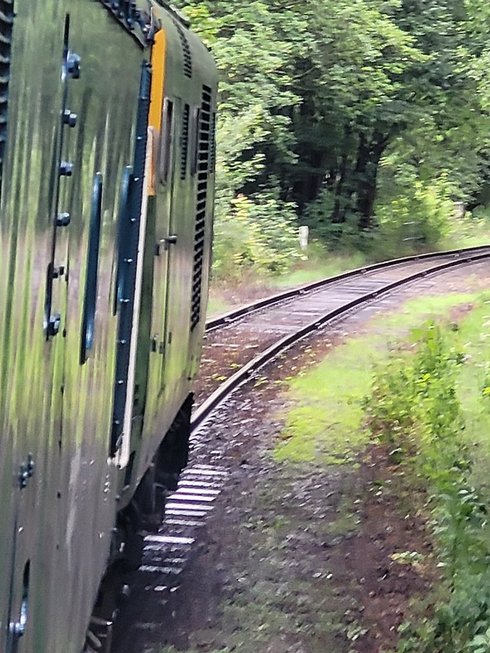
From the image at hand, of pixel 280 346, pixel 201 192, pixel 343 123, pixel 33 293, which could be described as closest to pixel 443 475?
pixel 201 192

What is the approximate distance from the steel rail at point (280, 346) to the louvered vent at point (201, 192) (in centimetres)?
361

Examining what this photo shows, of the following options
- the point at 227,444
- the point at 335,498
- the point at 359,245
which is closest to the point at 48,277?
the point at 335,498

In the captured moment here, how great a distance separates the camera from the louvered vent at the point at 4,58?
182 centimetres

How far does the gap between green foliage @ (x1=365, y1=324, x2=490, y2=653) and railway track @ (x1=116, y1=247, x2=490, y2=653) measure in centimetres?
A: 151

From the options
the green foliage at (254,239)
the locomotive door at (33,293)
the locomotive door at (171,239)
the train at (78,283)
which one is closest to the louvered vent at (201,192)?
the locomotive door at (171,239)

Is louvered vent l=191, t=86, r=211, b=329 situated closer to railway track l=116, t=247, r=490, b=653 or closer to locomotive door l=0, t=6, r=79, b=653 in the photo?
railway track l=116, t=247, r=490, b=653

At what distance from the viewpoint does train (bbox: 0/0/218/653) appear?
2.07m

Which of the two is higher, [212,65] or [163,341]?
[212,65]

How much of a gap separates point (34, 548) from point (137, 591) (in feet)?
15.3

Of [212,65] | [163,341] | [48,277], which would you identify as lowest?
[163,341]

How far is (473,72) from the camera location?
87.7 feet

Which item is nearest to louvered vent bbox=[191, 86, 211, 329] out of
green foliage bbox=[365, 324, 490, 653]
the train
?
the train

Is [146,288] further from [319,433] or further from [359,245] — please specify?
[359,245]

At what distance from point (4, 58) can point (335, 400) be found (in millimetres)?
11478
